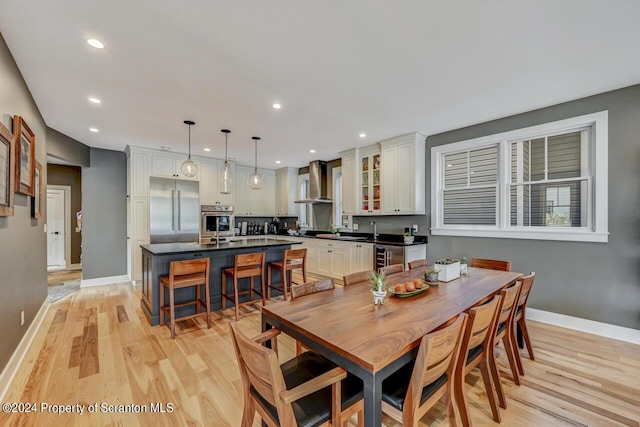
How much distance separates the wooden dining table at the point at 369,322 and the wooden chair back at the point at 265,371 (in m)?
0.28

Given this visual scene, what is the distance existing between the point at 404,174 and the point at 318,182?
2315mm

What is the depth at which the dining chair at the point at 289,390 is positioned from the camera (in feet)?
3.55

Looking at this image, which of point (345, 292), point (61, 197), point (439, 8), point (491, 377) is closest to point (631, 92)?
point (439, 8)

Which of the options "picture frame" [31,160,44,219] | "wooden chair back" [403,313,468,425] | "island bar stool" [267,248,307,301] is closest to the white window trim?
"island bar stool" [267,248,307,301]

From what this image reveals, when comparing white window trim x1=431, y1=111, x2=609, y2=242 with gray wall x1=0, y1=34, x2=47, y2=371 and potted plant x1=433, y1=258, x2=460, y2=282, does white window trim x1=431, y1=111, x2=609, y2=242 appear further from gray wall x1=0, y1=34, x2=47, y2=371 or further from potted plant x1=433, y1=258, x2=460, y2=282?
gray wall x1=0, y1=34, x2=47, y2=371

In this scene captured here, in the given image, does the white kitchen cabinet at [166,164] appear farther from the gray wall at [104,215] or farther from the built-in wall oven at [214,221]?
the built-in wall oven at [214,221]

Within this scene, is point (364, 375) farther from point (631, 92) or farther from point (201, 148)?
point (201, 148)

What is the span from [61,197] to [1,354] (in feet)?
19.5

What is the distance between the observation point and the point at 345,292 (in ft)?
6.89

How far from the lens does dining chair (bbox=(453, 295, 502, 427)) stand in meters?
1.50

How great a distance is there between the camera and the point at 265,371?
110 centimetres

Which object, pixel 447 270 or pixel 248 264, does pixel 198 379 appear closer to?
pixel 248 264

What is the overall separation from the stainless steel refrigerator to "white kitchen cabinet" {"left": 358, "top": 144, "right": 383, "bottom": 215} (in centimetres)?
338

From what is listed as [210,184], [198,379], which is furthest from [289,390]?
[210,184]
